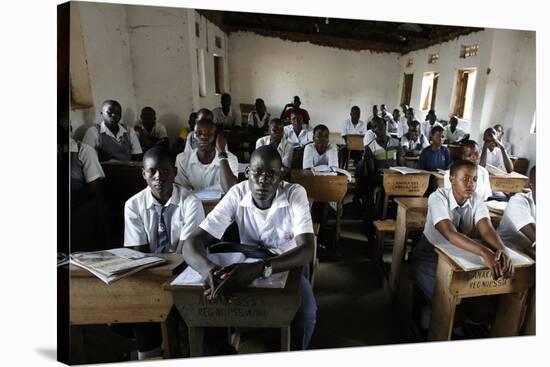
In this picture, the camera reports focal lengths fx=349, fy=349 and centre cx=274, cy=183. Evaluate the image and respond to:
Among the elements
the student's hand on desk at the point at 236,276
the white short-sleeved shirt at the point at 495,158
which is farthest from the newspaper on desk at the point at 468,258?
the student's hand on desk at the point at 236,276

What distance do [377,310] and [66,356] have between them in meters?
1.40

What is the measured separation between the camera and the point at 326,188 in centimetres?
194

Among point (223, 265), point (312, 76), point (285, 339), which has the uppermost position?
point (312, 76)

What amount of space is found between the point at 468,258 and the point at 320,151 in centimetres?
86

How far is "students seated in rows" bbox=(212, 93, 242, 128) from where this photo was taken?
162 cm

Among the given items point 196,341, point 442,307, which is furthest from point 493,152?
point 196,341

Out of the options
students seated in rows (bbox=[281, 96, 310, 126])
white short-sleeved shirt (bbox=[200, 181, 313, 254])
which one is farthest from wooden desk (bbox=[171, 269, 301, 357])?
students seated in rows (bbox=[281, 96, 310, 126])

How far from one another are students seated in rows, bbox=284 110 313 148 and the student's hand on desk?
0.72 metres

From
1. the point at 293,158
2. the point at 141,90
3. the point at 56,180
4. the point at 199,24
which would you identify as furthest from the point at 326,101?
the point at 56,180

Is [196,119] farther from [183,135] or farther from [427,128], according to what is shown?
[427,128]

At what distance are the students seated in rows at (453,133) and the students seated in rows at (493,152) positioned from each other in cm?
11

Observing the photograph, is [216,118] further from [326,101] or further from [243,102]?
[326,101]

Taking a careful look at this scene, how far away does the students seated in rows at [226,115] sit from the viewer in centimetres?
162

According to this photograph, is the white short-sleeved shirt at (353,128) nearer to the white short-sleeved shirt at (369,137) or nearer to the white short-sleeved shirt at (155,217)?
the white short-sleeved shirt at (369,137)
